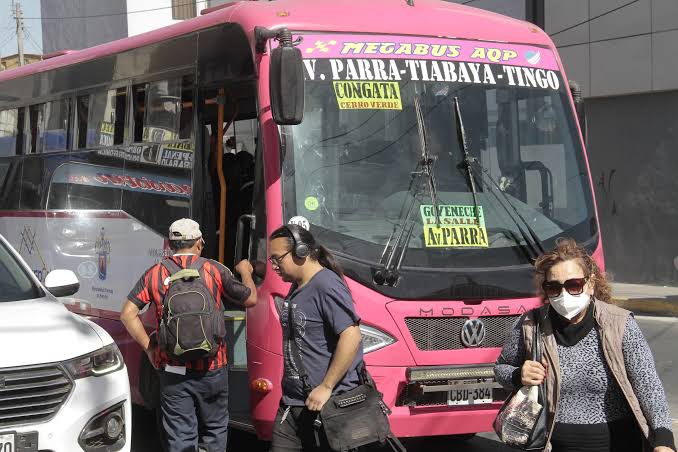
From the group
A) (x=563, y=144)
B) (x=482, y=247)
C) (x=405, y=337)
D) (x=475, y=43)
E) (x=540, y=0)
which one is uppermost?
(x=540, y=0)

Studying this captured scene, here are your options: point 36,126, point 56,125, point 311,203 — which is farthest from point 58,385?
point 36,126

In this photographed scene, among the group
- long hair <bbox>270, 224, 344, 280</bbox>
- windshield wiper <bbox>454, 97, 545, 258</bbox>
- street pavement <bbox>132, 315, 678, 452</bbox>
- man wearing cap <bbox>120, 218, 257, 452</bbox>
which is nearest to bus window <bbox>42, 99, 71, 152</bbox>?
street pavement <bbox>132, 315, 678, 452</bbox>

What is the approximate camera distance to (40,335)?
5.46 meters

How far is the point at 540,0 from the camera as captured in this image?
70.9 feet

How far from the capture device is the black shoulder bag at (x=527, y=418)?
4059 mm

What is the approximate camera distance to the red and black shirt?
19.7 feet

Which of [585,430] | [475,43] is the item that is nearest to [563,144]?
[475,43]

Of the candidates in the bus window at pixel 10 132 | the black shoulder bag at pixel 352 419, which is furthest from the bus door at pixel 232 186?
the bus window at pixel 10 132

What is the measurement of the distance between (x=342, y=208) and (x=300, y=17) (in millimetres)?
1320

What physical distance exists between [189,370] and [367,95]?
2.23 metres

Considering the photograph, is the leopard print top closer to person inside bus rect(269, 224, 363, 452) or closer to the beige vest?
the beige vest

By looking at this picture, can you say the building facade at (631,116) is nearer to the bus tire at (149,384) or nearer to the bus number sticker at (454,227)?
the bus number sticker at (454,227)

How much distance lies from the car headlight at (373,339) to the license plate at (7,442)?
2.18 meters

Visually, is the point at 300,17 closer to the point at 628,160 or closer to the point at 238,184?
the point at 238,184
